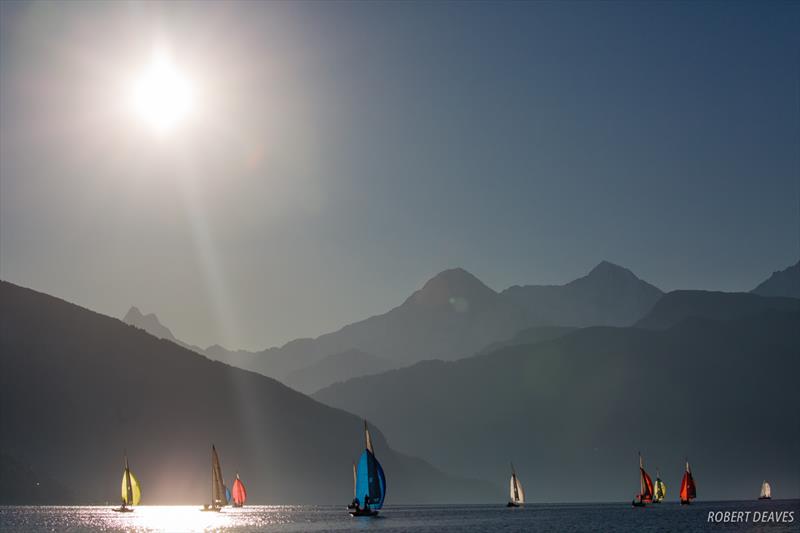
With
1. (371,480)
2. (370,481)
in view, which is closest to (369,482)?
(370,481)

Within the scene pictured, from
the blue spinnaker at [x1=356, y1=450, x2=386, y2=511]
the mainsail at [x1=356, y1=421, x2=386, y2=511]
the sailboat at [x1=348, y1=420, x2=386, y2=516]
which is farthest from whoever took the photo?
the blue spinnaker at [x1=356, y1=450, x2=386, y2=511]

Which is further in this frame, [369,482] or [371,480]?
[369,482]

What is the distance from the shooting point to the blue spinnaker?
6048 inches

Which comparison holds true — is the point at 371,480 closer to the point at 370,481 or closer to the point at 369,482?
the point at 370,481

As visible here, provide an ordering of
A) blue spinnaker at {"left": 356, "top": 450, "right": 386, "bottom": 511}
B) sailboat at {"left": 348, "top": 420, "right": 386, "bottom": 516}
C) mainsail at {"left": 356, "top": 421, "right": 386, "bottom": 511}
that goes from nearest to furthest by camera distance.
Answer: sailboat at {"left": 348, "top": 420, "right": 386, "bottom": 516} → mainsail at {"left": 356, "top": 421, "right": 386, "bottom": 511} → blue spinnaker at {"left": 356, "top": 450, "right": 386, "bottom": 511}

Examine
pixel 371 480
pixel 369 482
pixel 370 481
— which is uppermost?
pixel 371 480

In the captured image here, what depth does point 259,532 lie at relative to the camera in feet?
513

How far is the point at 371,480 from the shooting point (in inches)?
6201

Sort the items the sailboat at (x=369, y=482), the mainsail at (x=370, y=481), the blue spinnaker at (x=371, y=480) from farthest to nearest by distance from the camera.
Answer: the blue spinnaker at (x=371, y=480) < the mainsail at (x=370, y=481) < the sailboat at (x=369, y=482)

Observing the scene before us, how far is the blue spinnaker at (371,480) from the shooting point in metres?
154

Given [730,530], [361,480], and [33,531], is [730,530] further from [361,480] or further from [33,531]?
[33,531]

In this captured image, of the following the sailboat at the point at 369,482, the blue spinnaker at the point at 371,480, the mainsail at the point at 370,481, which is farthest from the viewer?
the blue spinnaker at the point at 371,480

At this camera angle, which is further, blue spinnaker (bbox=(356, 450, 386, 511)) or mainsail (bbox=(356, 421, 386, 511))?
blue spinnaker (bbox=(356, 450, 386, 511))

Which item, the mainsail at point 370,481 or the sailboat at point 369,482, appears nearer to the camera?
the sailboat at point 369,482
